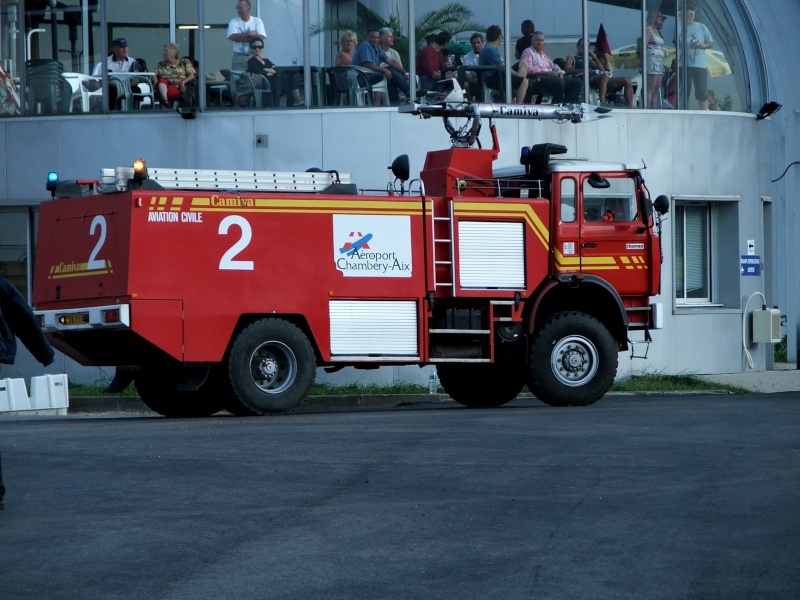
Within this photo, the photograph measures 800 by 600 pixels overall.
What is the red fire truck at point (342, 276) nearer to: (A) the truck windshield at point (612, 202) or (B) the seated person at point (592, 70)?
(A) the truck windshield at point (612, 202)

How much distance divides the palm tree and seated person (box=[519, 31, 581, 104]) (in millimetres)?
835

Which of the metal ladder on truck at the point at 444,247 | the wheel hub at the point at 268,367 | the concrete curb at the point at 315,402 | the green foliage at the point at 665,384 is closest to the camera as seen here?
the wheel hub at the point at 268,367

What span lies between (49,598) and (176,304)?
8.47 m

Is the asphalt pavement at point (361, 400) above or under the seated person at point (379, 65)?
under

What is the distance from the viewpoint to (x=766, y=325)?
897 inches

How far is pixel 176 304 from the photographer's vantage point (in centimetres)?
1441

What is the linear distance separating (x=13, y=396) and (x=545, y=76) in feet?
30.8

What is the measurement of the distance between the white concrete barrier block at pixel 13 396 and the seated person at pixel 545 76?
29.1ft

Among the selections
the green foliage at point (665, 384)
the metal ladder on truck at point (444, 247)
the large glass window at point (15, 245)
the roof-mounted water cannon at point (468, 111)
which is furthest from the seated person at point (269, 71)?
the green foliage at point (665, 384)

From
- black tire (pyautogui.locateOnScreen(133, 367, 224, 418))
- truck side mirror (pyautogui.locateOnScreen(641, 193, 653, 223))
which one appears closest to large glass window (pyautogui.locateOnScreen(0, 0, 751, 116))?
truck side mirror (pyautogui.locateOnScreen(641, 193, 653, 223))

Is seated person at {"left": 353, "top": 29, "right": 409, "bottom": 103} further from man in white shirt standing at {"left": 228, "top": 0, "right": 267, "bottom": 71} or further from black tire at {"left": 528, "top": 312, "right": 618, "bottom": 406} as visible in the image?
black tire at {"left": 528, "top": 312, "right": 618, "bottom": 406}

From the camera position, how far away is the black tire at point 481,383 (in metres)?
17.2

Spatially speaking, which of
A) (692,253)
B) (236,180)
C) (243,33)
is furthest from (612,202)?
(243,33)

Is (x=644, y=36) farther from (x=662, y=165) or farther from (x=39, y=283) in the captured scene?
(x=39, y=283)
